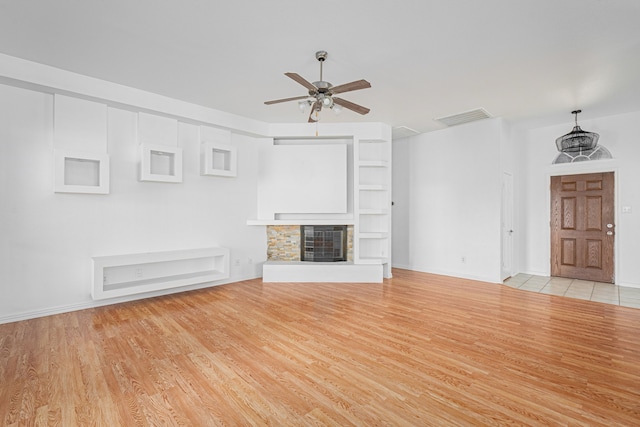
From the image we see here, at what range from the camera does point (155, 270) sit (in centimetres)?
455

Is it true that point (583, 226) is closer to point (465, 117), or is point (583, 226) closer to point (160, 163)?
point (465, 117)

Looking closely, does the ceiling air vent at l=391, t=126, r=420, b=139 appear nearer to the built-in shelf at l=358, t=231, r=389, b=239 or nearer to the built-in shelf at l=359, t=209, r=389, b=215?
the built-in shelf at l=359, t=209, r=389, b=215

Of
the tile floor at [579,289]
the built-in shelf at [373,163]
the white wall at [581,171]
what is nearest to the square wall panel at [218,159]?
the built-in shelf at [373,163]

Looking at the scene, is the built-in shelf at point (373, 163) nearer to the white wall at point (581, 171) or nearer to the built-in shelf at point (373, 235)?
the built-in shelf at point (373, 235)

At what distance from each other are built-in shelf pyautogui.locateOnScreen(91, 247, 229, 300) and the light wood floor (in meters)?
0.28

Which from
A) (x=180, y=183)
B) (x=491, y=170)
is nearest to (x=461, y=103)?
(x=491, y=170)

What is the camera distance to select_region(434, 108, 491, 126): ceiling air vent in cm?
494

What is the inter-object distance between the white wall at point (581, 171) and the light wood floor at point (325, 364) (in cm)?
172

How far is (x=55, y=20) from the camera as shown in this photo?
2596 millimetres

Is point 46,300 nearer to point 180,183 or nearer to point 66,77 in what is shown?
point 180,183

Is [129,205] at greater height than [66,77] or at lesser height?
lesser

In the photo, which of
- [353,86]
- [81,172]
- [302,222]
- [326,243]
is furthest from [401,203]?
[81,172]

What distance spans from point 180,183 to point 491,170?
539cm

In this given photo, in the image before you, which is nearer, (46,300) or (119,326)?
(119,326)
